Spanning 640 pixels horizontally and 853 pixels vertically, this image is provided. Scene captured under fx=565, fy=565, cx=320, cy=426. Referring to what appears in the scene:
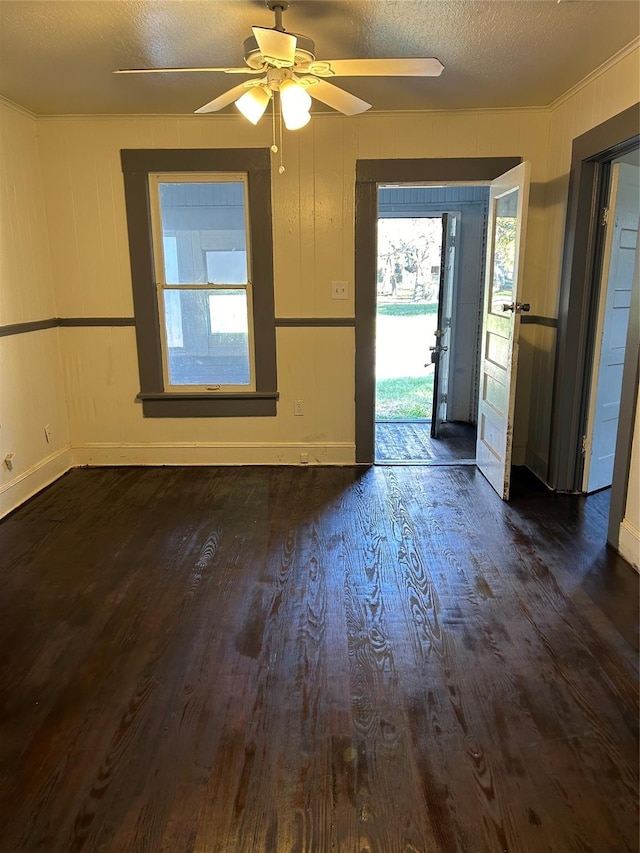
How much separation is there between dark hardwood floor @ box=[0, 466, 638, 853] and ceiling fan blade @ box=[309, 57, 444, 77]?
2.19 metres

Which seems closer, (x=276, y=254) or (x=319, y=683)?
(x=319, y=683)

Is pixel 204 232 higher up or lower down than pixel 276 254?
higher up

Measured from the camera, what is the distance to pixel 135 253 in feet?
13.3

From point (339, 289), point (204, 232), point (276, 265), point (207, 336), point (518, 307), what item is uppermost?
point (204, 232)

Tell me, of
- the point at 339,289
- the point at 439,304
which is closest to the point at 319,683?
the point at 339,289

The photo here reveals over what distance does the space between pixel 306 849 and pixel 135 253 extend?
3.73 metres

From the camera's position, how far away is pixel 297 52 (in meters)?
2.27

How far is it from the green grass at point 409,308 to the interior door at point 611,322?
3850 millimetres

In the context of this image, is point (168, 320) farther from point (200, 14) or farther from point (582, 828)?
point (582, 828)

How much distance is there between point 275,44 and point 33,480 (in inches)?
121

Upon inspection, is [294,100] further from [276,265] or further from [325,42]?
[276,265]

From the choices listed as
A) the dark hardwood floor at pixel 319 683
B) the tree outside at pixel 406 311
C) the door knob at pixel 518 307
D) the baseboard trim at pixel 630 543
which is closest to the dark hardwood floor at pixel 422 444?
the tree outside at pixel 406 311

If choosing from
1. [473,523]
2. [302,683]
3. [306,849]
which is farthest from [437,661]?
[473,523]

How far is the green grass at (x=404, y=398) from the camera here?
20.7 feet
